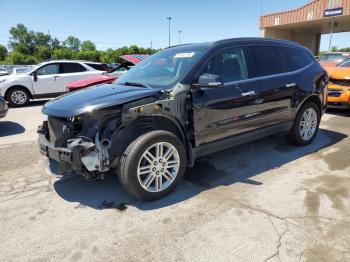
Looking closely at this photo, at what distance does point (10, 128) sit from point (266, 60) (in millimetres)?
5879

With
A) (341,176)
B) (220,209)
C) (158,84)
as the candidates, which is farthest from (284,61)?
(220,209)

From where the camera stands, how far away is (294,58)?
5.20 m

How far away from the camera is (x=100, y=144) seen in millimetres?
3215

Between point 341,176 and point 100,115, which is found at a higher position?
point 100,115

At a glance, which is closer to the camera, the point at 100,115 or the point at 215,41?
the point at 100,115

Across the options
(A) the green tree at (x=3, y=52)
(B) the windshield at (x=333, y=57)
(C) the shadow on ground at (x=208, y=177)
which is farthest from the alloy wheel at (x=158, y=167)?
(A) the green tree at (x=3, y=52)

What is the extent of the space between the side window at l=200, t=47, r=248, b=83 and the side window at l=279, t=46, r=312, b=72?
1.09 m

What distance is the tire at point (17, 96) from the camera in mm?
10969

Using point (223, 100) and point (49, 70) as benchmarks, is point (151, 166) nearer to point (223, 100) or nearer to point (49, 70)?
point (223, 100)

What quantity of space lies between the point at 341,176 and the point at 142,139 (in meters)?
2.76

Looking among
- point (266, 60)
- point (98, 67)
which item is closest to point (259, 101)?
point (266, 60)

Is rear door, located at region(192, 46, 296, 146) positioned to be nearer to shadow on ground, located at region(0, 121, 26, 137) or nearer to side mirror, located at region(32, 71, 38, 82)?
shadow on ground, located at region(0, 121, 26, 137)

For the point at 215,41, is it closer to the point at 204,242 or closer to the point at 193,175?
the point at 193,175

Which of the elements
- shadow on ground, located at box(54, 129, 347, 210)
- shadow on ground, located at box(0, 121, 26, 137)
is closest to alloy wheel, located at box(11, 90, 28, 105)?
shadow on ground, located at box(0, 121, 26, 137)
